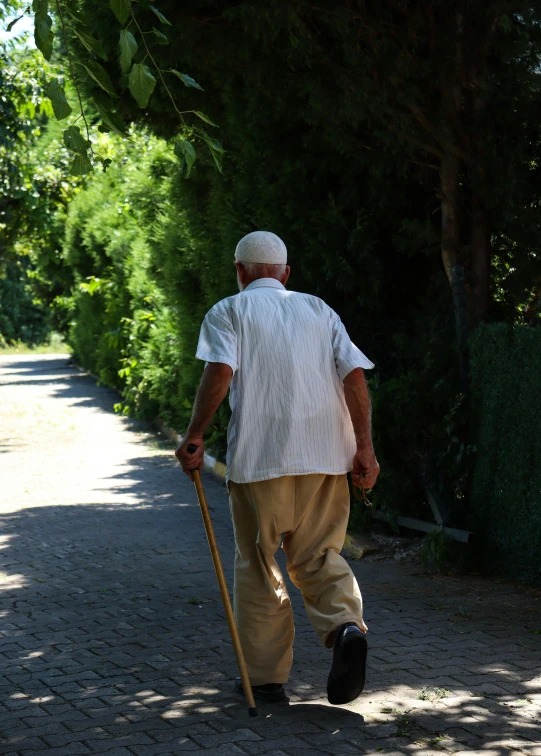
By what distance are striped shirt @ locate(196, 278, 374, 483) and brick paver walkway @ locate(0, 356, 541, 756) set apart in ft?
3.52

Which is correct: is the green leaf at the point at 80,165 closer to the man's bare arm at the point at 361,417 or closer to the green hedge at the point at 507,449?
the man's bare arm at the point at 361,417

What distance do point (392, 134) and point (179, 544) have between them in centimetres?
357

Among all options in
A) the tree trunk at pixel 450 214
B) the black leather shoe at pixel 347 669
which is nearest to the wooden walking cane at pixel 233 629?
the black leather shoe at pixel 347 669

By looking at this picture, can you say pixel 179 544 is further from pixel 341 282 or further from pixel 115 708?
pixel 115 708

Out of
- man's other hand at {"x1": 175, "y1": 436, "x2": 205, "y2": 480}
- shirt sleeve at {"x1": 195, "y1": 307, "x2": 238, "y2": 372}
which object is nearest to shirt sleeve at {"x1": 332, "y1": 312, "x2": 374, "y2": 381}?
shirt sleeve at {"x1": 195, "y1": 307, "x2": 238, "y2": 372}

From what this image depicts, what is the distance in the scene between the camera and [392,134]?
7.71 metres

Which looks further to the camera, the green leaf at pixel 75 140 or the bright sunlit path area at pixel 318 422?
the bright sunlit path area at pixel 318 422

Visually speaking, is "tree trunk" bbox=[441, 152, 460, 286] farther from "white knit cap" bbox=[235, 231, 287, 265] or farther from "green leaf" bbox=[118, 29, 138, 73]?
"green leaf" bbox=[118, 29, 138, 73]

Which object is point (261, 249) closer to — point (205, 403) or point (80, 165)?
point (205, 403)

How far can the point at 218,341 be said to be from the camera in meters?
4.83

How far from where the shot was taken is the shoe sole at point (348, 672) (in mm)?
4625

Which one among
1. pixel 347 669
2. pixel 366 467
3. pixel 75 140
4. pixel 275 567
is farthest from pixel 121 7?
pixel 347 669

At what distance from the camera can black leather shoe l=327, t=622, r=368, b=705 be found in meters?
4.62

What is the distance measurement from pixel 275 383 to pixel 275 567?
0.86 meters
